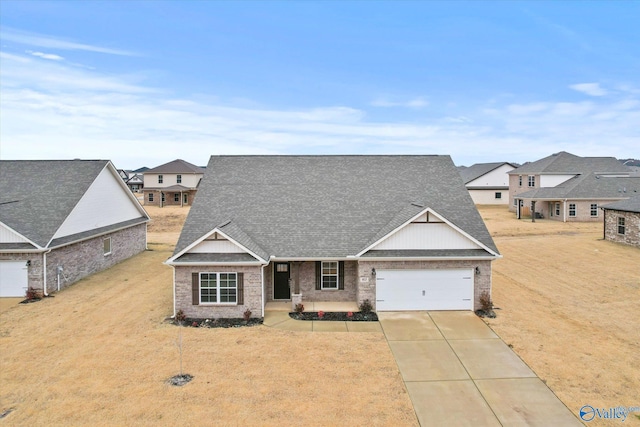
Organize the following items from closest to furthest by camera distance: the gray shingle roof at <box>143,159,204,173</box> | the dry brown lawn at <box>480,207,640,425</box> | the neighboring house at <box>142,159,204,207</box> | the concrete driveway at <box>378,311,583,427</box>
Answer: the concrete driveway at <box>378,311,583,427</box>, the dry brown lawn at <box>480,207,640,425</box>, the neighboring house at <box>142,159,204,207</box>, the gray shingle roof at <box>143,159,204,173</box>

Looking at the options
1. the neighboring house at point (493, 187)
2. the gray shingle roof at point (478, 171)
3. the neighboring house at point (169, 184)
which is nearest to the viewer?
the neighboring house at point (169, 184)

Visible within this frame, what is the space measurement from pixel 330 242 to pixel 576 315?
10.6 m

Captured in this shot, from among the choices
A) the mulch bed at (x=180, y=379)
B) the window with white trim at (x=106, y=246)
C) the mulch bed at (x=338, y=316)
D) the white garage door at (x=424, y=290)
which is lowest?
the mulch bed at (x=180, y=379)

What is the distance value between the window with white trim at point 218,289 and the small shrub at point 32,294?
30.1 feet

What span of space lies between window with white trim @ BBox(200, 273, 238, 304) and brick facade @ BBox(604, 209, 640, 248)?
99.3 feet

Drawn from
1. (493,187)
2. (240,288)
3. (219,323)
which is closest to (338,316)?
(240,288)

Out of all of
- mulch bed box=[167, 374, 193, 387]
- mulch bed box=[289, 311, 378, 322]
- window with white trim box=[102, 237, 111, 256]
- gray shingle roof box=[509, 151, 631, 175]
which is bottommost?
mulch bed box=[167, 374, 193, 387]

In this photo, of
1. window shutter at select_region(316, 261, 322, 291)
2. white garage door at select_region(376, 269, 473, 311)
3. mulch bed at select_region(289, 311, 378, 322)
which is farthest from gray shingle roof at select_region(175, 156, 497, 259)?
mulch bed at select_region(289, 311, 378, 322)

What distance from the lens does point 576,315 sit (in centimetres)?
1669

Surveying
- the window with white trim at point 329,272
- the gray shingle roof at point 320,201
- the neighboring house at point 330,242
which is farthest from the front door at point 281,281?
the window with white trim at point 329,272

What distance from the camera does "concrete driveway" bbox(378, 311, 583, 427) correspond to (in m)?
9.77

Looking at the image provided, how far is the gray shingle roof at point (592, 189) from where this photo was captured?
43938 millimetres

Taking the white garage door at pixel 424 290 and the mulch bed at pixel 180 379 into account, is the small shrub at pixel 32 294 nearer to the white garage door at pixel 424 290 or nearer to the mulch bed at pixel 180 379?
the mulch bed at pixel 180 379

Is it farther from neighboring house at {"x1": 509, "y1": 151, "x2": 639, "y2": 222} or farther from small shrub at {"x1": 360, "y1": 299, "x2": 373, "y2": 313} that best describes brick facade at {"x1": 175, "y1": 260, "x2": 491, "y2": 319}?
neighboring house at {"x1": 509, "y1": 151, "x2": 639, "y2": 222}
